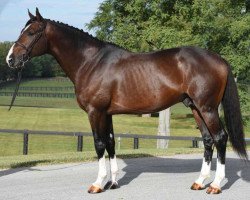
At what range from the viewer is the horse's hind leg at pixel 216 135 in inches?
274

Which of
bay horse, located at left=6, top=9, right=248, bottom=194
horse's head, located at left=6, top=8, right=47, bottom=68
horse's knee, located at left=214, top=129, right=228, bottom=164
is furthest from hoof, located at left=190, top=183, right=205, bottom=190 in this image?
horse's head, located at left=6, top=8, right=47, bottom=68

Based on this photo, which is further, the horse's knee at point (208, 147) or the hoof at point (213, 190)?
the horse's knee at point (208, 147)

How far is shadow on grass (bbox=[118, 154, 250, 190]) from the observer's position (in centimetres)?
829

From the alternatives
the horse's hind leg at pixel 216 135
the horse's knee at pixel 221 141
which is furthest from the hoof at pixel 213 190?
the horse's knee at pixel 221 141

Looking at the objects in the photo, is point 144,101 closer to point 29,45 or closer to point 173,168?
Answer: point 29,45

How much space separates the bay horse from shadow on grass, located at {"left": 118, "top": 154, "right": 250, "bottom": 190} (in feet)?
3.58

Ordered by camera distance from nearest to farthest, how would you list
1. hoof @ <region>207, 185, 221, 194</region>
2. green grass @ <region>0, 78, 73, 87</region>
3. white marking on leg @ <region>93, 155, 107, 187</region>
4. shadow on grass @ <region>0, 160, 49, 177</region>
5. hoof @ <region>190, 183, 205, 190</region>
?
hoof @ <region>207, 185, 221, 194</region> < white marking on leg @ <region>93, 155, 107, 187</region> < hoof @ <region>190, 183, 205, 190</region> < shadow on grass @ <region>0, 160, 49, 177</region> < green grass @ <region>0, 78, 73, 87</region>

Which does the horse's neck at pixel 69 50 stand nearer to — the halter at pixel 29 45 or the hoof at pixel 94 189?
the halter at pixel 29 45

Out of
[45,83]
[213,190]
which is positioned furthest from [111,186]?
[45,83]

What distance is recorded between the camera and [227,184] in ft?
25.2

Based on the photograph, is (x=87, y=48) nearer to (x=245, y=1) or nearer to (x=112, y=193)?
(x=112, y=193)

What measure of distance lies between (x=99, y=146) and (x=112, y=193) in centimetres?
74

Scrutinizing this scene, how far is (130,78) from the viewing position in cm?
709

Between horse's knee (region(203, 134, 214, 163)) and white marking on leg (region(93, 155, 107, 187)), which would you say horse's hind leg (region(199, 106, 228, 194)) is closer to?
horse's knee (region(203, 134, 214, 163))
